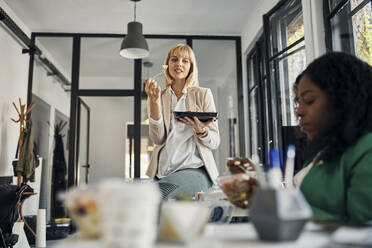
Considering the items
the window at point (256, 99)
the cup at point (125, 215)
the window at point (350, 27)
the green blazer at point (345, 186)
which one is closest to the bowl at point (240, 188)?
the green blazer at point (345, 186)

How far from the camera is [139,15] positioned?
177 inches

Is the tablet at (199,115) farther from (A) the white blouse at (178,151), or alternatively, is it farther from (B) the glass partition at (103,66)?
(B) the glass partition at (103,66)

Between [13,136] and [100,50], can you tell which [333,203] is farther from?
[100,50]

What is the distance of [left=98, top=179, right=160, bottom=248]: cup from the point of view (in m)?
0.44

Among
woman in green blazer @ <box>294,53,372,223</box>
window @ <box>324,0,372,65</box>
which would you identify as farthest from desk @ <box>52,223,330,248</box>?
window @ <box>324,0,372,65</box>

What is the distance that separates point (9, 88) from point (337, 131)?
4.40 meters

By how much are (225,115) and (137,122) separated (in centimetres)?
137

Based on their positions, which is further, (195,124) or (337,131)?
(195,124)

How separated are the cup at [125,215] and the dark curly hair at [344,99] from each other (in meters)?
0.55

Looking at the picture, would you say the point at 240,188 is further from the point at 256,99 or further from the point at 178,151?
the point at 256,99

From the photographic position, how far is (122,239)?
17.4 inches

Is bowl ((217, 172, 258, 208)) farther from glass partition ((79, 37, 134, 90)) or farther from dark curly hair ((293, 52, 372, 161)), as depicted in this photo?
glass partition ((79, 37, 134, 90))

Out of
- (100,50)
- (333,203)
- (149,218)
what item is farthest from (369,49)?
(100,50)

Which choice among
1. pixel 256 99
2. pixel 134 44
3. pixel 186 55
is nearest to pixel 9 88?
pixel 134 44
